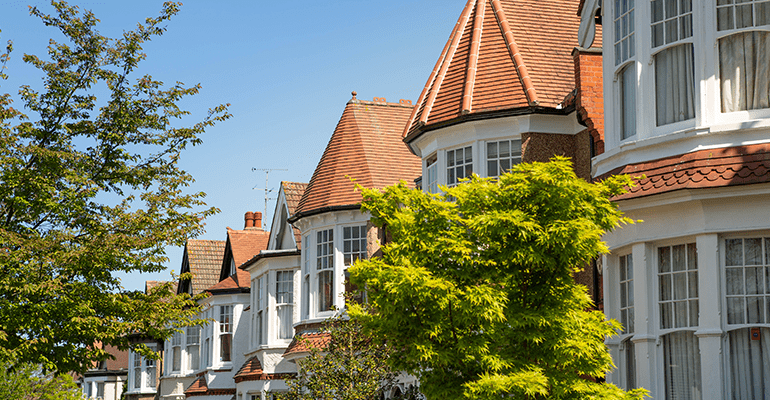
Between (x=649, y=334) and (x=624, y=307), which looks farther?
(x=624, y=307)

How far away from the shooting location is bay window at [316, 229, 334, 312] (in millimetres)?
25344

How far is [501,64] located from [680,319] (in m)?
8.37

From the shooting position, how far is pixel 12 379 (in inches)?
611

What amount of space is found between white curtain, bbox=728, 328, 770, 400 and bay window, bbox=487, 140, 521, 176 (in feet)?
23.9

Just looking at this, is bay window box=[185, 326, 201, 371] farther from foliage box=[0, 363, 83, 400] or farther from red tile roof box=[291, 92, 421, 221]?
foliage box=[0, 363, 83, 400]

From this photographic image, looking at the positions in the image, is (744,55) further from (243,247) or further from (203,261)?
(203,261)

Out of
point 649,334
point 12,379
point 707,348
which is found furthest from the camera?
point 12,379

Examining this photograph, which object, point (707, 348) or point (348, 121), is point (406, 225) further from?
point (348, 121)

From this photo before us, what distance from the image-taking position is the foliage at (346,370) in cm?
1778

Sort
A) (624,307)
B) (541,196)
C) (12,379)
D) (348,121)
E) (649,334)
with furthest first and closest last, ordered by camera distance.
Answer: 1. (348,121)
2. (12,379)
3. (624,307)
4. (649,334)
5. (541,196)

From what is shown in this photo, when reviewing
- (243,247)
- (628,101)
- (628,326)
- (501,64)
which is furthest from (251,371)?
(628,101)

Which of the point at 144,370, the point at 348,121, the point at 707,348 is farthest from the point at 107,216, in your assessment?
the point at 144,370

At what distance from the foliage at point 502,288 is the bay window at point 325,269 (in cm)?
1438

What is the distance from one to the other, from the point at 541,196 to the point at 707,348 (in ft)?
10.1
